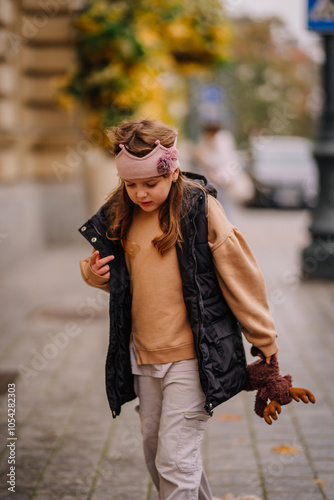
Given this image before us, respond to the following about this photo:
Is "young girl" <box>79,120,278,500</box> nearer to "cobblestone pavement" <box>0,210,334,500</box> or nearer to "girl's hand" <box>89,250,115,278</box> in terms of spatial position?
"girl's hand" <box>89,250,115,278</box>

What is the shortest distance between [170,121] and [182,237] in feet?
35.1

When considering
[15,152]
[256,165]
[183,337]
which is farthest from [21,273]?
[256,165]

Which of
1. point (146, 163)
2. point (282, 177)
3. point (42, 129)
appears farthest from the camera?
point (282, 177)

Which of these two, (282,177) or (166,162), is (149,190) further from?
(282,177)

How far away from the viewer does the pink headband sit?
9.12ft

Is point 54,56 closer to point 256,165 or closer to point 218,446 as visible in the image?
point 218,446

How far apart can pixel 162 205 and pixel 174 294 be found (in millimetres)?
326

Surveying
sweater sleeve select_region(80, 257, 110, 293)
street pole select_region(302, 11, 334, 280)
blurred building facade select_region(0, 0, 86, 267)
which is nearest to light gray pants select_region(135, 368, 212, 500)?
sweater sleeve select_region(80, 257, 110, 293)

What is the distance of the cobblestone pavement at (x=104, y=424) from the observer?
388 cm

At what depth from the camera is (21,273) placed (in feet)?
34.0

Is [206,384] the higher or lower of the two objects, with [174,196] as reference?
lower

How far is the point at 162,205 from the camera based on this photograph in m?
2.94

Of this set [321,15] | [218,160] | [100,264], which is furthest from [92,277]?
[218,160]

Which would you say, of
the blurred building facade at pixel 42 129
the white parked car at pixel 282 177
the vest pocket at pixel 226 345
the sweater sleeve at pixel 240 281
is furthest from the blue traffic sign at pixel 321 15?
the white parked car at pixel 282 177
